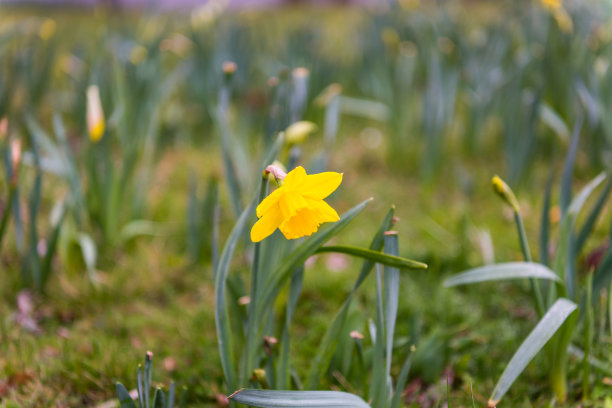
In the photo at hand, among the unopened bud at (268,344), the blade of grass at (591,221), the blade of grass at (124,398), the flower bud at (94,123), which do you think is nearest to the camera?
the blade of grass at (124,398)

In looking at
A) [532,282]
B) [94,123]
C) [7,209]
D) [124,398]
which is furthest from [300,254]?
[94,123]

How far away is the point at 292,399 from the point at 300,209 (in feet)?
1.07

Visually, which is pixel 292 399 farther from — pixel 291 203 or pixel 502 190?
pixel 502 190

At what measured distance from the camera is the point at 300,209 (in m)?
0.82

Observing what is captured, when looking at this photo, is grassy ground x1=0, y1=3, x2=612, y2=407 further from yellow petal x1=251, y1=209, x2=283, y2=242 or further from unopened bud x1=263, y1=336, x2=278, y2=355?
yellow petal x1=251, y1=209, x2=283, y2=242

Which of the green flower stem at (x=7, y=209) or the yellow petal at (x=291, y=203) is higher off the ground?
the yellow petal at (x=291, y=203)

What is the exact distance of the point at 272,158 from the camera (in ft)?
3.52

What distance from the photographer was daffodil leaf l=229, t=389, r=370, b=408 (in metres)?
0.86

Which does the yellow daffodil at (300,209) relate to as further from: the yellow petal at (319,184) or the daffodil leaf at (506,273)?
the daffodil leaf at (506,273)

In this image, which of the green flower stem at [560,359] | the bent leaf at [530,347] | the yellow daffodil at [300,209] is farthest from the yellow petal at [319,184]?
the green flower stem at [560,359]

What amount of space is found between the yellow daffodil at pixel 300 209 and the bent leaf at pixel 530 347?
0.46 metres

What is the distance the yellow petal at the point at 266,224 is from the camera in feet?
2.71

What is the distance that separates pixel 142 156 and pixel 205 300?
2.73 ft

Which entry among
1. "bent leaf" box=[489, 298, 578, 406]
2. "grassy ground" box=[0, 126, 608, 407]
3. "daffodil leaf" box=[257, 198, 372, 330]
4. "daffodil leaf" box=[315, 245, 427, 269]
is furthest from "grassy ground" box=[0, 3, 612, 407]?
"daffodil leaf" box=[257, 198, 372, 330]
